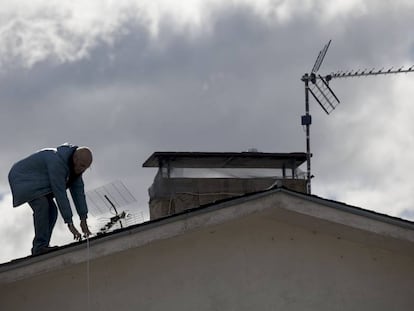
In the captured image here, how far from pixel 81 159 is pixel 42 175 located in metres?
0.43

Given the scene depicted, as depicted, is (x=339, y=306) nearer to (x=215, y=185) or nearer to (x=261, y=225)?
(x=261, y=225)

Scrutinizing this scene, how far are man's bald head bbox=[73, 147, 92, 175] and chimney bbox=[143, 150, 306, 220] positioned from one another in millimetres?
6391

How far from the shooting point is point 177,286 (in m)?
9.05

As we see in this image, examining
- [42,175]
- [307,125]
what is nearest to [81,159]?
[42,175]

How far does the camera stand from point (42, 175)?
9.80 metres

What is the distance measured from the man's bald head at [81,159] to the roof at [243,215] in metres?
1.47

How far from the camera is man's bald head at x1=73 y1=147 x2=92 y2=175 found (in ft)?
32.0

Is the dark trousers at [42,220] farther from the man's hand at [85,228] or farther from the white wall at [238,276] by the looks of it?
the white wall at [238,276]

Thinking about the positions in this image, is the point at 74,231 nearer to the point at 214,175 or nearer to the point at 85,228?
the point at 85,228

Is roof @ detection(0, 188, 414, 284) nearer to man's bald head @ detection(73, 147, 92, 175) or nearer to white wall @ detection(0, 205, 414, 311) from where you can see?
white wall @ detection(0, 205, 414, 311)

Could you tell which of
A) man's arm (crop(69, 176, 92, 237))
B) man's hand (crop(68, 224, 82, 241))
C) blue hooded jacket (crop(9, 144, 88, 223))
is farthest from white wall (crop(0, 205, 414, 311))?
man's arm (crop(69, 176, 92, 237))

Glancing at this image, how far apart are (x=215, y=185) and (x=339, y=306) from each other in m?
7.97

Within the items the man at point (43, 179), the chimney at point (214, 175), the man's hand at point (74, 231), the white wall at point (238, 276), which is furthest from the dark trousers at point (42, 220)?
the chimney at point (214, 175)

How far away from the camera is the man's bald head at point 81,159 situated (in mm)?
9750
